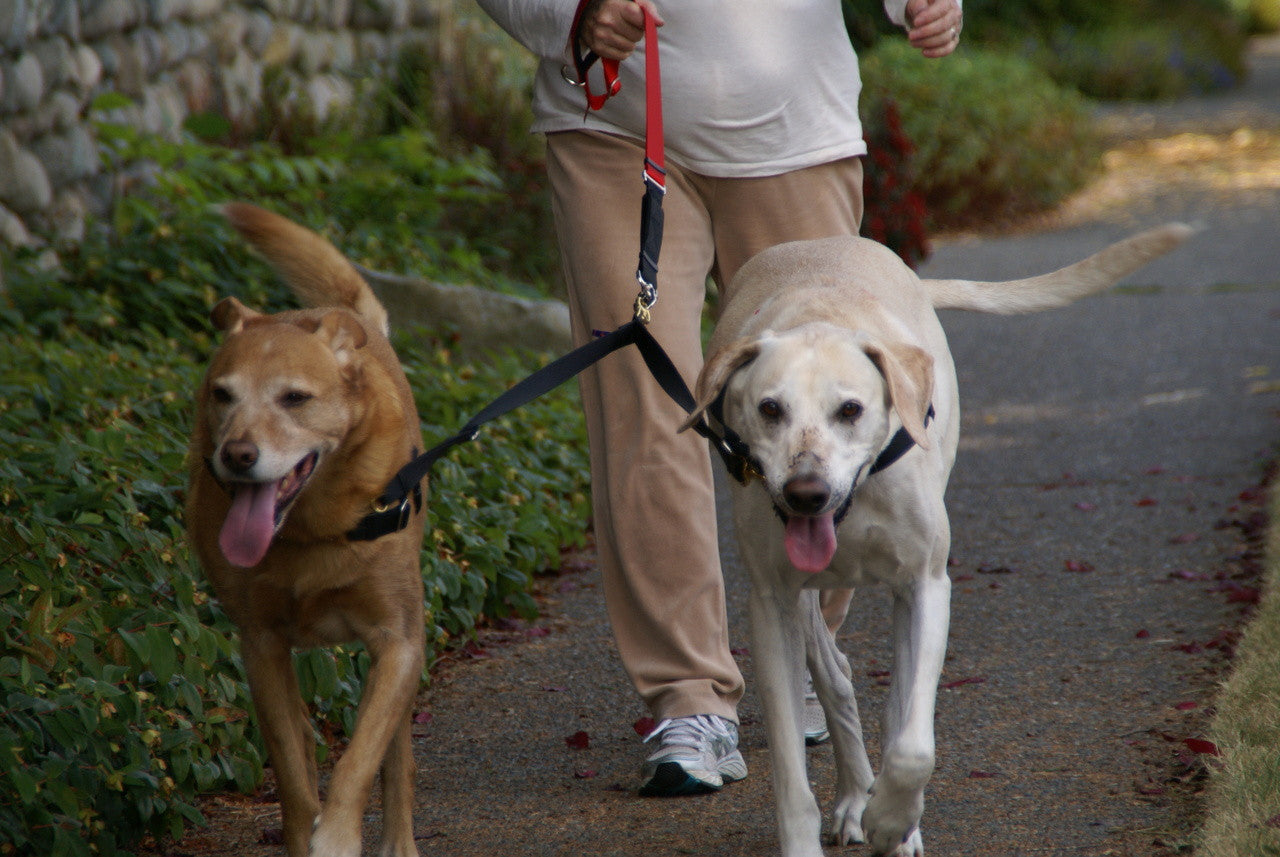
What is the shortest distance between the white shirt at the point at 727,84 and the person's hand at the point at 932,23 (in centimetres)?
19

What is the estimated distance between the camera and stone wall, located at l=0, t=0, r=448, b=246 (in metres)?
6.62

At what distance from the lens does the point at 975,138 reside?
13852 millimetres

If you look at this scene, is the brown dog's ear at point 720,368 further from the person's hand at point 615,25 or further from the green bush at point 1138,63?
the green bush at point 1138,63

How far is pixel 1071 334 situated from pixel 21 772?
807 cm

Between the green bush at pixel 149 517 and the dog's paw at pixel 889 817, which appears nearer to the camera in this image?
the dog's paw at pixel 889 817

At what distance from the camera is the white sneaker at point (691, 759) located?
3361mm

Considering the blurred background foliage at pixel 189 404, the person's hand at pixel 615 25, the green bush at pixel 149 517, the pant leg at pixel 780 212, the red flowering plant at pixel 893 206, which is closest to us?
the green bush at pixel 149 517

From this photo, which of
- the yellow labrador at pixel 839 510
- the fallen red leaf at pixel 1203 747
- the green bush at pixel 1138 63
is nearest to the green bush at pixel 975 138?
the green bush at pixel 1138 63

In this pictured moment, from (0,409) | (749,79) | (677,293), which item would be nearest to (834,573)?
(677,293)

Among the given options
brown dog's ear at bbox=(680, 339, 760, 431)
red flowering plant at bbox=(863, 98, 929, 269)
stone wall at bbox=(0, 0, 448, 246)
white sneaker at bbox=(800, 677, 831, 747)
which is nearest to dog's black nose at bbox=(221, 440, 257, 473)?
brown dog's ear at bbox=(680, 339, 760, 431)

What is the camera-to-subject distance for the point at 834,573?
2928mm

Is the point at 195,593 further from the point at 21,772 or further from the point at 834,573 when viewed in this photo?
the point at 834,573

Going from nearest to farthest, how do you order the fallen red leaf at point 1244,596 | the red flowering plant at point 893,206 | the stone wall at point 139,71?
the fallen red leaf at point 1244,596 < the stone wall at point 139,71 < the red flowering plant at point 893,206

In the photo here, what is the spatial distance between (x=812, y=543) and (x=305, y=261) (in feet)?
5.35
